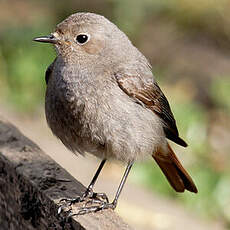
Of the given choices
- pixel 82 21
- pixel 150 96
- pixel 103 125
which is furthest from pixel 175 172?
pixel 82 21

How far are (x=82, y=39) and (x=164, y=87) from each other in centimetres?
337

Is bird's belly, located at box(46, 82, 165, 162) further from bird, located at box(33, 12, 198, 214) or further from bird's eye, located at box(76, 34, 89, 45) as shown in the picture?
bird's eye, located at box(76, 34, 89, 45)

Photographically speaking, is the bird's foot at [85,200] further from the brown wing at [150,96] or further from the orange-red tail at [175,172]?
the orange-red tail at [175,172]

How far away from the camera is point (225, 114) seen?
7.57 metres

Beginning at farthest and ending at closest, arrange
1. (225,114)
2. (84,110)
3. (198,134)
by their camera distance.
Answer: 1. (225,114)
2. (198,134)
3. (84,110)

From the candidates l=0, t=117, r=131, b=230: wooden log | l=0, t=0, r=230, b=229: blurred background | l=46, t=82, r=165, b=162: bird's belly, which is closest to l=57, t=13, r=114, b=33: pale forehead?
l=46, t=82, r=165, b=162: bird's belly

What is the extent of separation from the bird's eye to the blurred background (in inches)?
42.4

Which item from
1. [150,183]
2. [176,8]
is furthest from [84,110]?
[176,8]

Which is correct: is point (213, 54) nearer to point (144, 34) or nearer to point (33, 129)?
point (144, 34)

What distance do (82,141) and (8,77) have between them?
11.7ft

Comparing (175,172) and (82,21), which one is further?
(175,172)

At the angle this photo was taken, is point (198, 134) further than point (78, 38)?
Yes

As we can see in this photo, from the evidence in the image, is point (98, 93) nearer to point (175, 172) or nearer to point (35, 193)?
point (35, 193)

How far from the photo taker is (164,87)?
7602 millimetres
